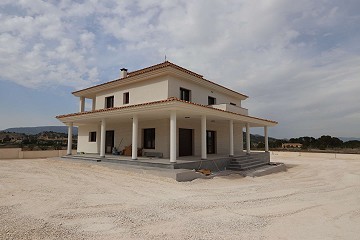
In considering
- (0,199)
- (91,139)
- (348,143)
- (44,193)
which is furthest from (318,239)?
(348,143)

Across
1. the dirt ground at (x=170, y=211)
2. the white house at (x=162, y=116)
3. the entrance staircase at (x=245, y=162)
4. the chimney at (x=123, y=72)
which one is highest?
the chimney at (x=123, y=72)

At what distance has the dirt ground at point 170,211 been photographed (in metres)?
4.96

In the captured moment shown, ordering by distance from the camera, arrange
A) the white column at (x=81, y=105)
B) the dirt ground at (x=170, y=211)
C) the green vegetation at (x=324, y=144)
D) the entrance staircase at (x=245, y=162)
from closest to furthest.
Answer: the dirt ground at (x=170, y=211) → the entrance staircase at (x=245, y=162) → the white column at (x=81, y=105) → the green vegetation at (x=324, y=144)

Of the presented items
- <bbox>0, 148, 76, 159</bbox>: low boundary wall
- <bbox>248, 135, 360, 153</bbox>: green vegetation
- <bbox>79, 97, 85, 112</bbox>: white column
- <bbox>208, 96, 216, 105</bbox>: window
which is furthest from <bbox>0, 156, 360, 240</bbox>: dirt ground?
<bbox>248, 135, 360, 153</bbox>: green vegetation

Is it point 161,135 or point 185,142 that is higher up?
point 161,135

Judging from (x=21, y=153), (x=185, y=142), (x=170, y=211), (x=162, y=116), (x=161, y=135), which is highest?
(x=162, y=116)

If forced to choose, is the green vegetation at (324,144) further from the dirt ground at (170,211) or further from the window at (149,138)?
the dirt ground at (170,211)

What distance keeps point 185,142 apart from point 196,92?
3.94 metres

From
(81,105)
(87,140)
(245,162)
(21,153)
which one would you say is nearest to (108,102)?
(81,105)

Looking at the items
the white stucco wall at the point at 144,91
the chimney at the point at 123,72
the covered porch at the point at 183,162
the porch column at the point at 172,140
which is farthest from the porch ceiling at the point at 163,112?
the chimney at the point at 123,72

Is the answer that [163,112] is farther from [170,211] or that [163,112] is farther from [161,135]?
[170,211]

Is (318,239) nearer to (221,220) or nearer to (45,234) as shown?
(221,220)

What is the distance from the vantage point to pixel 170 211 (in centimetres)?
642

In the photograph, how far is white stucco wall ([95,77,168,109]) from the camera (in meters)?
15.6
